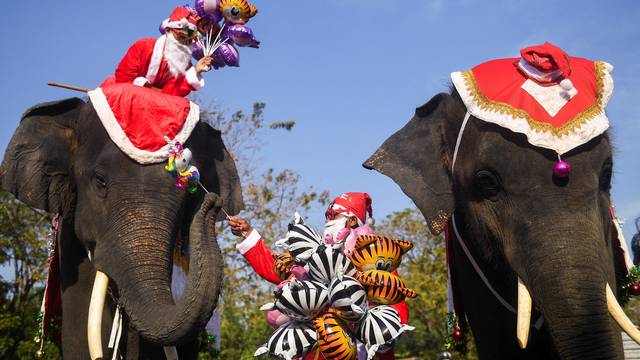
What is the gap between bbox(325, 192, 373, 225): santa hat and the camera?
18.8 feet

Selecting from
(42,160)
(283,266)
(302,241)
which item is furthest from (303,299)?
(42,160)

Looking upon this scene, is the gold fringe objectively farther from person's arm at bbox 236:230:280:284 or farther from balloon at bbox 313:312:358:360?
person's arm at bbox 236:230:280:284

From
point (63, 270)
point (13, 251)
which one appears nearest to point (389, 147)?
point (63, 270)

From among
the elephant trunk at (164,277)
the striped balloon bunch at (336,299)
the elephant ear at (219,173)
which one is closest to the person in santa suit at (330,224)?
the elephant ear at (219,173)

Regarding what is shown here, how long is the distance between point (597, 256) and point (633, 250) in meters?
1.97

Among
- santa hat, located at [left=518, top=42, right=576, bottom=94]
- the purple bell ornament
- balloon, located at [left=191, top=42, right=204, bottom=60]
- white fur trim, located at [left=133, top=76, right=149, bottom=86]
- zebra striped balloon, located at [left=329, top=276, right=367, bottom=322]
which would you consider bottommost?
zebra striped balloon, located at [left=329, top=276, right=367, bottom=322]

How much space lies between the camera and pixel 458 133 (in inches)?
188

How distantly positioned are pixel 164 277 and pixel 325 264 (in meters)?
1.03

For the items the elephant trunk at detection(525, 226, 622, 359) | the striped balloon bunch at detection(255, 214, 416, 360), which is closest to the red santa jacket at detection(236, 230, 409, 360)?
A: the striped balloon bunch at detection(255, 214, 416, 360)

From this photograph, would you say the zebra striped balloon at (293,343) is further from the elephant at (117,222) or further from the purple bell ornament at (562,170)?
the purple bell ornament at (562,170)

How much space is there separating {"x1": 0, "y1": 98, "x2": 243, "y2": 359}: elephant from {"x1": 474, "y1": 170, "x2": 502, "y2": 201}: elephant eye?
1.66 meters

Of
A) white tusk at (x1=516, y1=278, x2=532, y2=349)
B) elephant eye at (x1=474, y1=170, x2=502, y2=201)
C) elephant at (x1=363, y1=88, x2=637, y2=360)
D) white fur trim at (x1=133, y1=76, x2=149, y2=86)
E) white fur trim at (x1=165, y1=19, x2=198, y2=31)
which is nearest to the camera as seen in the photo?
elephant at (x1=363, y1=88, x2=637, y2=360)

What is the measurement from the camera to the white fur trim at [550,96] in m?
4.30

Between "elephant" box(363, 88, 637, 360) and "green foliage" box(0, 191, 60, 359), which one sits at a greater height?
"green foliage" box(0, 191, 60, 359)
